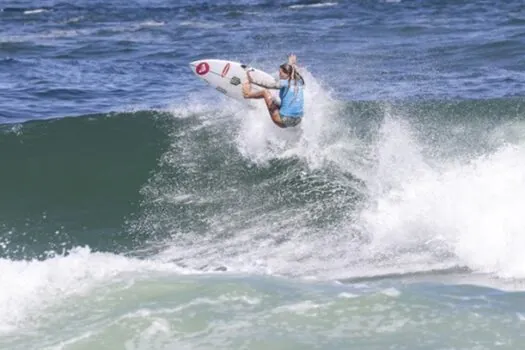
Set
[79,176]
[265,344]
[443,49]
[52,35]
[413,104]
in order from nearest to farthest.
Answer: [265,344], [79,176], [413,104], [443,49], [52,35]

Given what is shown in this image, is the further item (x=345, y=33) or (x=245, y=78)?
(x=345, y=33)

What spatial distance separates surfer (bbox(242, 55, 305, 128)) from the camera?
53.9 feet

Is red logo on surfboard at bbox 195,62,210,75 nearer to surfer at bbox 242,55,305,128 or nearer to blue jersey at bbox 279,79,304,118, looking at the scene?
surfer at bbox 242,55,305,128

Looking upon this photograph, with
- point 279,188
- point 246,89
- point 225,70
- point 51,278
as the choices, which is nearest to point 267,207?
point 279,188

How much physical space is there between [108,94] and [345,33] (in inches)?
419

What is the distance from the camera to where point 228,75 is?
18.7 metres

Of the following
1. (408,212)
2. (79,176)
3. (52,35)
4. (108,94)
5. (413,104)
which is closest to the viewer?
(408,212)

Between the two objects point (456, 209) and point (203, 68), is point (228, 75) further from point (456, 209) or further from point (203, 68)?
point (456, 209)

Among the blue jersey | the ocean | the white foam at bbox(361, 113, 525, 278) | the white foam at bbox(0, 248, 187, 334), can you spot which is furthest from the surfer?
the white foam at bbox(0, 248, 187, 334)

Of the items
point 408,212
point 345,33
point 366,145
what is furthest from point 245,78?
point 345,33

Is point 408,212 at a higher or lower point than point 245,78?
lower

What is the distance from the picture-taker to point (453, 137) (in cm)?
1809

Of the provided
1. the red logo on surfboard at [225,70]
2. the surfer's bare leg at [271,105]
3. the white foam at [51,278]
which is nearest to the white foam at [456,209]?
the surfer's bare leg at [271,105]

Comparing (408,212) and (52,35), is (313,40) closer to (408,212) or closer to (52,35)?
(52,35)
